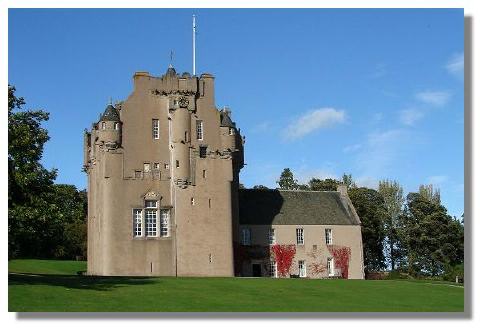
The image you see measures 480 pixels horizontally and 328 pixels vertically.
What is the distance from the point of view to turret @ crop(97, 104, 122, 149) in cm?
5628

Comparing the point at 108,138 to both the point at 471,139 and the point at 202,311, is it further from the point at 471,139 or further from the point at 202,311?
the point at 471,139

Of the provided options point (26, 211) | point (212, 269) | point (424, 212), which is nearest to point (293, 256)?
point (212, 269)

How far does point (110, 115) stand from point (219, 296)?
23.8 metres

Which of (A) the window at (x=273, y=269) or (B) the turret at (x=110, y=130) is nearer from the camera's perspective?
(B) the turret at (x=110, y=130)

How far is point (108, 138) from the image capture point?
56281 mm

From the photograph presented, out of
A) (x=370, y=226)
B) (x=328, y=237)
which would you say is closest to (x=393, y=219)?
(x=370, y=226)

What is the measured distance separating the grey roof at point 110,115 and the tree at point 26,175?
1490cm

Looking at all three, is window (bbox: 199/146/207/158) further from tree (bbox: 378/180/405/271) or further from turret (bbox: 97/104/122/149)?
tree (bbox: 378/180/405/271)

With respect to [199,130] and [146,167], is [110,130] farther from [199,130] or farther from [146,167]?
[199,130]

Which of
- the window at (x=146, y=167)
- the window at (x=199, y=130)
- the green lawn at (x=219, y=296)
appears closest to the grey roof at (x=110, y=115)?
the window at (x=146, y=167)

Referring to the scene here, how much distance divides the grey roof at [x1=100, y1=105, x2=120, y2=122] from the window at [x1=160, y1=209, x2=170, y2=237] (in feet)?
25.4

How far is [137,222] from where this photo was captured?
2203 inches

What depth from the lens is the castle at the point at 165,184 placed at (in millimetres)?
55344

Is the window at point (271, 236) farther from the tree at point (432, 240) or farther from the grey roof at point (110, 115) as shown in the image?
the tree at point (432, 240)
